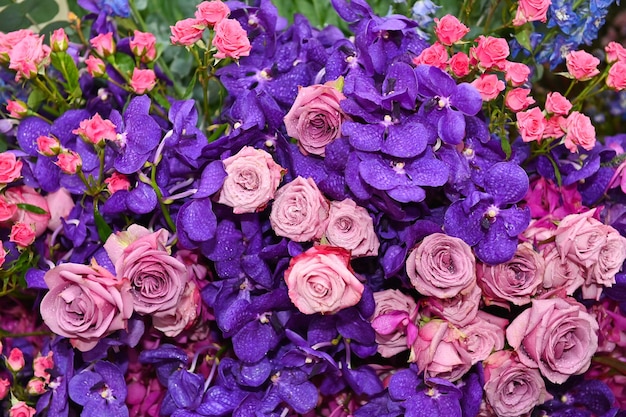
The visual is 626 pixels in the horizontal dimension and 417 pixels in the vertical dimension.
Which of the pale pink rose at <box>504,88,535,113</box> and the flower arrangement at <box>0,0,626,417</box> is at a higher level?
the pale pink rose at <box>504,88,535,113</box>

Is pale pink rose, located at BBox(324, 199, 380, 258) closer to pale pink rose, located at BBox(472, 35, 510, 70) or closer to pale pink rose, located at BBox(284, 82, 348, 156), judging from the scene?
pale pink rose, located at BBox(284, 82, 348, 156)

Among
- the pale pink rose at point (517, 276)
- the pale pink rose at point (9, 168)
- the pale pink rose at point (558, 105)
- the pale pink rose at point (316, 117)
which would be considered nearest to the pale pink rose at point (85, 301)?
the pale pink rose at point (9, 168)

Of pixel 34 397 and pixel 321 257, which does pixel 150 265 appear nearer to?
pixel 321 257

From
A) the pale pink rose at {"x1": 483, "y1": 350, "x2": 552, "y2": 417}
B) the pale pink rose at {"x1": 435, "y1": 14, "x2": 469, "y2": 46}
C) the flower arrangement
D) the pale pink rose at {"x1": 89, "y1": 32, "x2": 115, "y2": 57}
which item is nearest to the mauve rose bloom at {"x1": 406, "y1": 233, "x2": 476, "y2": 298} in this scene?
the flower arrangement

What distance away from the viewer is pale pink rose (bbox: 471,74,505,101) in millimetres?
843

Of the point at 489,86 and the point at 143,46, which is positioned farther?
the point at 143,46

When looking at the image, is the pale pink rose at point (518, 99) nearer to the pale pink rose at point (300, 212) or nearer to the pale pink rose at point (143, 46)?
the pale pink rose at point (300, 212)

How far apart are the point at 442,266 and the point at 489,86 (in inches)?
8.3

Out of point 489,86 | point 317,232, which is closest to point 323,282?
point 317,232

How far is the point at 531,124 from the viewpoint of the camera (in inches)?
33.4

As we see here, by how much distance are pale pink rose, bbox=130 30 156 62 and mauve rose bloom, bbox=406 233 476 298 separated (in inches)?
16.7

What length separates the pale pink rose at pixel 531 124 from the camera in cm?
85

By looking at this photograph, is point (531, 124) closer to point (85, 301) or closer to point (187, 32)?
Answer: point (187, 32)

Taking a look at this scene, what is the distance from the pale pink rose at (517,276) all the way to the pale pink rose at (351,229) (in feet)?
0.44
